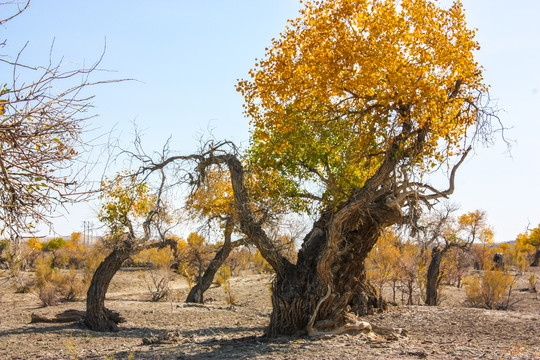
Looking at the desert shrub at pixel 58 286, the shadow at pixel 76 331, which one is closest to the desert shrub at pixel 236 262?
the desert shrub at pixel 58 286

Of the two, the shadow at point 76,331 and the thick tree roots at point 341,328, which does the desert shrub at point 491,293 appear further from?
the shadow at point 76,331

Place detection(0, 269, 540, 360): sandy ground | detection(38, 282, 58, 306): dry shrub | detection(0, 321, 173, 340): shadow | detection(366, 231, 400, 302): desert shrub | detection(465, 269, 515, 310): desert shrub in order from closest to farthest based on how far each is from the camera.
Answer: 1. detection(0, 269, 540, 360): sandy ground
2. detection(0, 321, 173, 340): shadow
3. detection(38, 282, 58, 306): dry shrub
4. detection(465, 269, 515, 310): desert shrub
5. detection(366, 231, 400, 302): desert shrub

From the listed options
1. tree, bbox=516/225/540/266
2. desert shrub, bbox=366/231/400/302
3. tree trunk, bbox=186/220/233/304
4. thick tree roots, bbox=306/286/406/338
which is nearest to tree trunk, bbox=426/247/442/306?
desert shrub, bbox=366/231/400/302

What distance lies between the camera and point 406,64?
816 centimetres

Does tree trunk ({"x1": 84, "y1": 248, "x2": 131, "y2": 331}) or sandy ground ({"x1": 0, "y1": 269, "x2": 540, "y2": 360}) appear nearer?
sandy ground ({"x1": 0, "y1": 269, "x2": 540, "y2": 360})

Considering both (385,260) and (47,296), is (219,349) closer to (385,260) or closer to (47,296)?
(47,296)

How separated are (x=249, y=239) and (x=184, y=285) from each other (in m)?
17.7

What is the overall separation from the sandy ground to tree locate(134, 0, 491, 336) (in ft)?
3.89

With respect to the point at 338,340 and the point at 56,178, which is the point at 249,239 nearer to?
the point at 338,340

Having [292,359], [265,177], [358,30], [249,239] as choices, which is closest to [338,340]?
[292,359]

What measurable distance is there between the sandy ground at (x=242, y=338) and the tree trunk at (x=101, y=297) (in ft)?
1.15

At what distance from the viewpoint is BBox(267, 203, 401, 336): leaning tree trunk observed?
8.88m

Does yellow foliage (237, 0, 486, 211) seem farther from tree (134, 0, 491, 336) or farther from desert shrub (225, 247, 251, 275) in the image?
desert shrub (225, 247, 251, 275)

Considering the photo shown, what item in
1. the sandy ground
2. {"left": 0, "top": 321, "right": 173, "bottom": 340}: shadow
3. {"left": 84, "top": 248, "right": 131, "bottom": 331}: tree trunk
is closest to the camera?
the sandy ground
